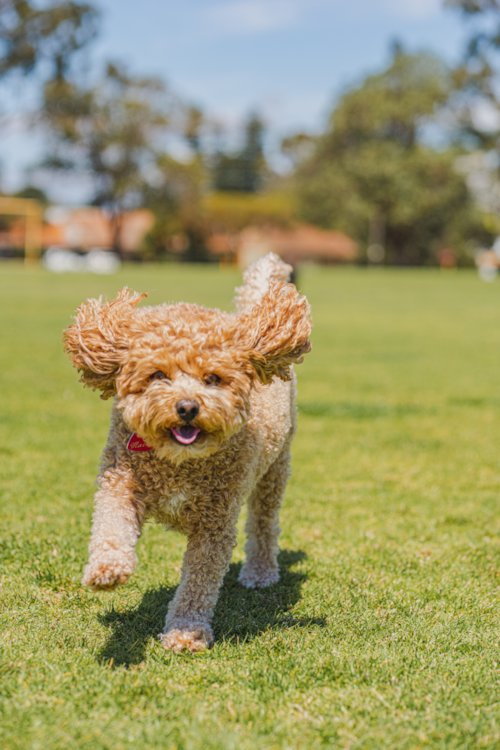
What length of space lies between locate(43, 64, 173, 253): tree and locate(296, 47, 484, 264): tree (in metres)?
18.5

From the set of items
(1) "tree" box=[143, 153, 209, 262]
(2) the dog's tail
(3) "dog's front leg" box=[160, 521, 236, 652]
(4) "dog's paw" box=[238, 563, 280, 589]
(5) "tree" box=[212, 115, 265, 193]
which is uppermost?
(5) "tree" box=[212, 115, 265, 193]

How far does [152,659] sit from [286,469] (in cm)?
142

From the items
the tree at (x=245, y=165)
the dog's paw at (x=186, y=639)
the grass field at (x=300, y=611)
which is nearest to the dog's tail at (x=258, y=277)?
the grass field at (x=300, y=611)

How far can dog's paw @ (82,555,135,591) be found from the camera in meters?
2.83

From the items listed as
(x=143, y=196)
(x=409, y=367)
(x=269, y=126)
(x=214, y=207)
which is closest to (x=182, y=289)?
(x=409, y=367)

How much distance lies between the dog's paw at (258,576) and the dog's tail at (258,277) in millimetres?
1379

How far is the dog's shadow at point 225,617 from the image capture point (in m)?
3.29

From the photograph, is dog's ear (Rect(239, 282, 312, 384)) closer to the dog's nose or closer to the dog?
the dog

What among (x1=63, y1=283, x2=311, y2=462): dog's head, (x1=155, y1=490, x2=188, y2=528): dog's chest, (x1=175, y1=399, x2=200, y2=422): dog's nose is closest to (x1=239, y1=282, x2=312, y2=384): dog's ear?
(x1=63, y1=283, x2=311, y2=462): dog's head

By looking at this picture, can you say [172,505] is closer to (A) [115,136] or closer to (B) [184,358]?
(B) [184,358]

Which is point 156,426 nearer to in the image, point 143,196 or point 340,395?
point 340,395

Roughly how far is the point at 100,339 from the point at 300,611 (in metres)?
1.64

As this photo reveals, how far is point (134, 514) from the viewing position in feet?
10.5

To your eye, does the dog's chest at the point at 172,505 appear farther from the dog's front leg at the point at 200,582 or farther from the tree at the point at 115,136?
the tree at the point at 115,136
